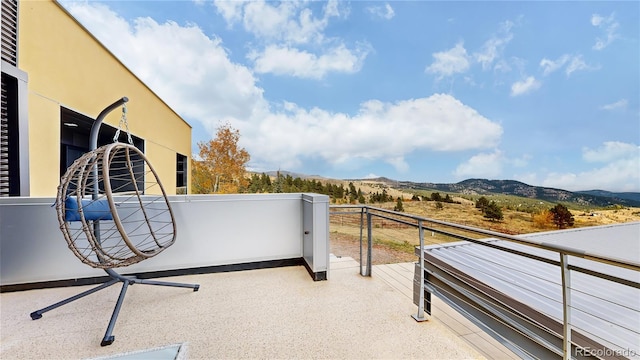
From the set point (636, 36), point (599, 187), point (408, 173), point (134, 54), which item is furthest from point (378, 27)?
point (599, 187)

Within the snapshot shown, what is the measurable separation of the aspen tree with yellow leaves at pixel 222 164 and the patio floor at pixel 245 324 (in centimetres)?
1053

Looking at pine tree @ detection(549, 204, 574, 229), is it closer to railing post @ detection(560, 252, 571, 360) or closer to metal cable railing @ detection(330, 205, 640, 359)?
metal cable railing @ detection(330, 205, 640, 359)

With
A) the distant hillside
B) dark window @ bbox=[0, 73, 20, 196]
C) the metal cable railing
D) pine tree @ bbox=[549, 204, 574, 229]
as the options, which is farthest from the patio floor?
pine tree @ bbox=[549, 204, 574, 229]

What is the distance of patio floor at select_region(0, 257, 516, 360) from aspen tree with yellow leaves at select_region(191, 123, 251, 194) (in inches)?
A: 415

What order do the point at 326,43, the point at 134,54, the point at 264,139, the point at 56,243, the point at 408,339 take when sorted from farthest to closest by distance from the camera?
the point at 264,139, the point at 326,43, the point at 134,54, the point at 56,243, the point at 408,339

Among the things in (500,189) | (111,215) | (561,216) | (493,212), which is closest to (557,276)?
(111,215)

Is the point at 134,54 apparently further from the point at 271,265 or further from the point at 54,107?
the point at 271,265

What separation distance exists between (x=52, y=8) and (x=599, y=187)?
14.9m

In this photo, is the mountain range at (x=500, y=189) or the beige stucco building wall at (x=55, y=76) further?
the mountain range at (x=500, y=189)

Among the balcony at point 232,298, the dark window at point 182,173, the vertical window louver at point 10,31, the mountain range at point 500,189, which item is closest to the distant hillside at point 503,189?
the mountain range at point 500,189

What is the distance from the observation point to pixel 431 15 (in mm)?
7715

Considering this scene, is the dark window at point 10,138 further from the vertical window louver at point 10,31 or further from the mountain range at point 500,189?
the mountain range at point 500,189

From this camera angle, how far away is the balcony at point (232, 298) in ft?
5.04

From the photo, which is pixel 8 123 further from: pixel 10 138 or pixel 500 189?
pixel 500 189
